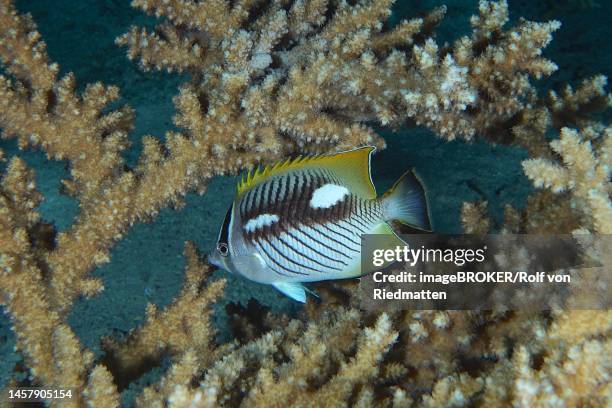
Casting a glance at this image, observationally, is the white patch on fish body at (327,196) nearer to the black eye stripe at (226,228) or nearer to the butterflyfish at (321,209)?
the butterflyfish at (321,209)

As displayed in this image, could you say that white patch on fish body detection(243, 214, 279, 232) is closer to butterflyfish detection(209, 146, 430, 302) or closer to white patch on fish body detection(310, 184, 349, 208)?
butterflyfish detection(209, 146, 430, 302)

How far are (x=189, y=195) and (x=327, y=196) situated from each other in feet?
6.86

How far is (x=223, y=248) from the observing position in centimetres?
200

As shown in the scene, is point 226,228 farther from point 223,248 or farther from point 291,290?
point 291,290

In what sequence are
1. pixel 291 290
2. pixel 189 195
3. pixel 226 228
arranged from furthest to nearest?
pixel 189 195, pixel 291 290, pixel 226 228

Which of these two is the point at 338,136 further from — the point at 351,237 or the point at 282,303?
the point at 282,303

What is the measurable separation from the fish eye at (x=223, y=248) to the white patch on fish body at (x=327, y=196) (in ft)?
1.35

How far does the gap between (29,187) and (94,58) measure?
114 inches

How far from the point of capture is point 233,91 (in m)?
2.54

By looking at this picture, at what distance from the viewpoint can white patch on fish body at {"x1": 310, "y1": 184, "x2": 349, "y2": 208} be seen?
1.86 metres

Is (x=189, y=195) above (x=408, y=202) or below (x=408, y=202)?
below

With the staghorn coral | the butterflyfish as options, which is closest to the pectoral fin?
the butterflyfish

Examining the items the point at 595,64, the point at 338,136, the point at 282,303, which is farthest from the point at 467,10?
the point at 282,303

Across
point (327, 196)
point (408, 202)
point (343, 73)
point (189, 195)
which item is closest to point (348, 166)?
point (327, 196)
